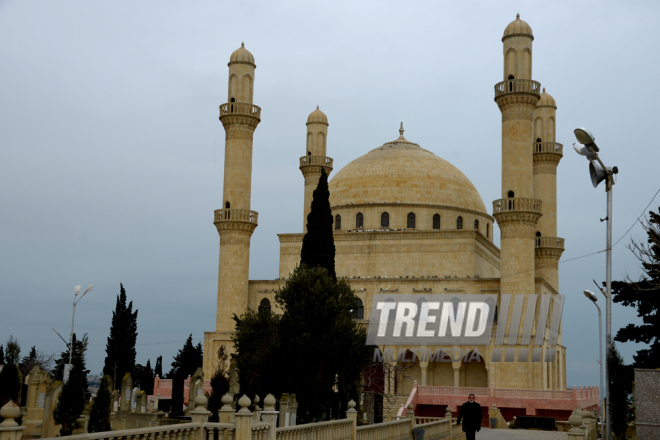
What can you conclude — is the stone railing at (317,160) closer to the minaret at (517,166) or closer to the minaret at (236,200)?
the minaret at (236,200)

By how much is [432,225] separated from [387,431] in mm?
28771

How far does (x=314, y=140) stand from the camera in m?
45.4

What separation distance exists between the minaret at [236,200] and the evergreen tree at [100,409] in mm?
19669

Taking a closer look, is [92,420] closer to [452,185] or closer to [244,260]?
[244,260]

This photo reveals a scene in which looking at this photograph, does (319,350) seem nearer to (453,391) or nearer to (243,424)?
(243,424)

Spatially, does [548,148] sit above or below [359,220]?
above

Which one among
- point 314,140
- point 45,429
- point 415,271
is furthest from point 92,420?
point 314,140

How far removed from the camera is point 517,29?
117 feet

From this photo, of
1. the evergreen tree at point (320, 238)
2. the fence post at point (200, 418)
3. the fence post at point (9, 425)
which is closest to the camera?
the fence post at point (9, 425)

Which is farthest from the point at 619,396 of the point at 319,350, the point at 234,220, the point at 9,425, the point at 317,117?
the point at 317,117

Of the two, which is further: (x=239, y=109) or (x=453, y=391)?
(x=239, y=109)

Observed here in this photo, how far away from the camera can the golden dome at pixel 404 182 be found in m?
46.3

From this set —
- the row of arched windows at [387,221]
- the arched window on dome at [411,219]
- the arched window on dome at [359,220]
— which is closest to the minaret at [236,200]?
the row of arched windows at [387,221]

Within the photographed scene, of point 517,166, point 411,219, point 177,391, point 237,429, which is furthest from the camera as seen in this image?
point 411,219
